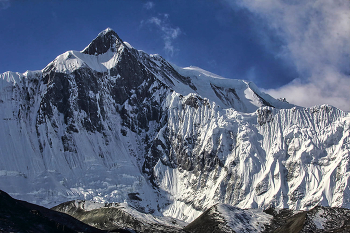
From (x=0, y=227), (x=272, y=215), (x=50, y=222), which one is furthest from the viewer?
(x=272, y=215)

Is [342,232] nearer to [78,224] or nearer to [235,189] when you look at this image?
[78,224]

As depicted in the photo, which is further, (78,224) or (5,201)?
(78,224)

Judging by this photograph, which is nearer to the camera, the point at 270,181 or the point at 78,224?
the point at 78,224

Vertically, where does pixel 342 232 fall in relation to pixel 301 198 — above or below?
below

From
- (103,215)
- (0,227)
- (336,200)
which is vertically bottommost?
(0,227)

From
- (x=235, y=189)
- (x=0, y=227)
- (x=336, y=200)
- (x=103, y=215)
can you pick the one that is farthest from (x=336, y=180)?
(x=0, y=227)

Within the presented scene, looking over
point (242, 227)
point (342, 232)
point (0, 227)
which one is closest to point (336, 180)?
point (242, 227)

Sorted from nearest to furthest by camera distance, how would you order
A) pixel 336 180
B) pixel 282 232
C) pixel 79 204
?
pixel 282 232 < pixel 79 204 < pixel 336 180

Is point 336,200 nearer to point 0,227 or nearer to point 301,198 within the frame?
point 301,198

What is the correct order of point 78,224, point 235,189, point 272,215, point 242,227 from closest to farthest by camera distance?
1. point 78,224
2. point 242,227
3. point 272,215
4. point 235,189
